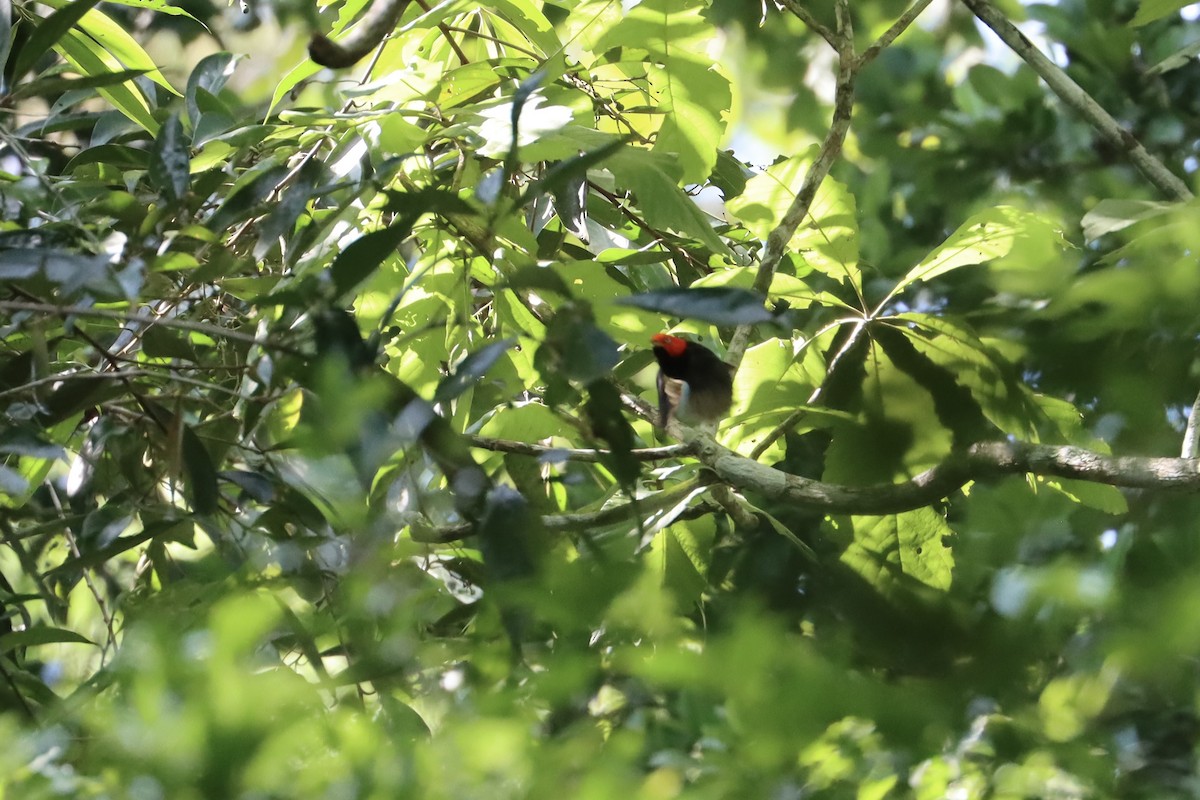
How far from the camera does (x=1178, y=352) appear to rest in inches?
19.5

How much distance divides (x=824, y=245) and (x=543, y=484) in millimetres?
383

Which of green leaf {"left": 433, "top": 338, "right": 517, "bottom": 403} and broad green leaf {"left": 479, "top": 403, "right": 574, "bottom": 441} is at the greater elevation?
green leaf {"left": 433, "top": 338, "right": 517, "bottom": 403}

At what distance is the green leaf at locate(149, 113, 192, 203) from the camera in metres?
0.83

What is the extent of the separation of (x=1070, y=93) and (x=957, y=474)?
587mm

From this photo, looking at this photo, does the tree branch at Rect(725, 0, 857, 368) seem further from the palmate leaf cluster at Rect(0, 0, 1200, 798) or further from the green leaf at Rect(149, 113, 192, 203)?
the green leaf at Rect(149, 113, 192, 203)

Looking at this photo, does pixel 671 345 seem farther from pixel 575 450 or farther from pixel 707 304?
pixel 707 304

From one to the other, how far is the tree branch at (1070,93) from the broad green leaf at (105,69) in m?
0.94

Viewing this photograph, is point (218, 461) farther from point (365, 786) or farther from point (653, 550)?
point (365, 786)

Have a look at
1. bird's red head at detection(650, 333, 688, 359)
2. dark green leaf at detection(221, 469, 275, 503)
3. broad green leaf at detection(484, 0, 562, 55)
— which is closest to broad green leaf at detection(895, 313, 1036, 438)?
bird's red head at detection(650, 333, 688, 359)

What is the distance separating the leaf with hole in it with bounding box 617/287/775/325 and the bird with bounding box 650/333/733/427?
0.31 metres

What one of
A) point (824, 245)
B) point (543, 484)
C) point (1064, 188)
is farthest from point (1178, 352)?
point (1064, 188)

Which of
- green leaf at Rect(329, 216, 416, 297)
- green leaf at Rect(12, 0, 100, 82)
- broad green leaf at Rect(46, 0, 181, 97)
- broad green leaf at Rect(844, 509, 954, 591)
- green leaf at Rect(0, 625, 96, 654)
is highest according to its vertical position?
green leaf at Rect(12, 0, 100, 82)

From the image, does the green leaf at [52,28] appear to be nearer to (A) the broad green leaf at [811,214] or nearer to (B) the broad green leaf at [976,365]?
(A) the broad green leaf at [811,214]

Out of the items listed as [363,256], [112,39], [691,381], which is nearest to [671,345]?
[691,381]
